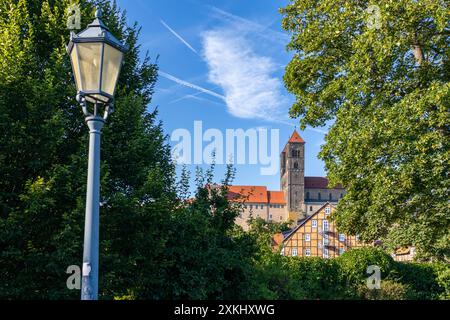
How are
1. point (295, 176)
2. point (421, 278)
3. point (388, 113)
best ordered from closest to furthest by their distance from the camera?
point (388, 113)
point (421, 278)
point (295, 176)

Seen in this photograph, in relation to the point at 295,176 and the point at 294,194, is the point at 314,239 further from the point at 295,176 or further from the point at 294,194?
the point at 295,176

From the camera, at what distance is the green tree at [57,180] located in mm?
9594

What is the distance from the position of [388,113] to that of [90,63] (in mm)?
13406

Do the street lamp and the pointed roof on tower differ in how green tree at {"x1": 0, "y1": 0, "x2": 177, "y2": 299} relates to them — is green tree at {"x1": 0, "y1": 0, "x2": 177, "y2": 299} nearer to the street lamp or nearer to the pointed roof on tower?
the street lamp

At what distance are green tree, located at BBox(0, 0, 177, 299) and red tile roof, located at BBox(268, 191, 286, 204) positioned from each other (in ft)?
416

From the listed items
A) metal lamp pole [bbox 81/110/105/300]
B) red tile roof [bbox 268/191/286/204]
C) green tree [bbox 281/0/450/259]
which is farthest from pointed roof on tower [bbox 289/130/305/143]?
metal lamp pole [bbox 81/110/105/300]

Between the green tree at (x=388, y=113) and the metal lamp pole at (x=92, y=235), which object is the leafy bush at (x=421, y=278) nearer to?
the green tree at (x=388, y=113)

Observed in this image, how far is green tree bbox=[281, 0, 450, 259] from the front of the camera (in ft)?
52.0

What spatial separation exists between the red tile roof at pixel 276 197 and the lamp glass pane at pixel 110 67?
13382 cm

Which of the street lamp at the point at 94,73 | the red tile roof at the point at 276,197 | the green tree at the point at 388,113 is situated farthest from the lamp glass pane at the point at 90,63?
the red tile roof at the point at 276,197

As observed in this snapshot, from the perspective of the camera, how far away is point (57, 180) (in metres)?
10.1

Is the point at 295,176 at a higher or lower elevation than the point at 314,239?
higher

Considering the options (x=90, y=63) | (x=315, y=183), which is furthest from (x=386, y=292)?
(x=315, y=183)
